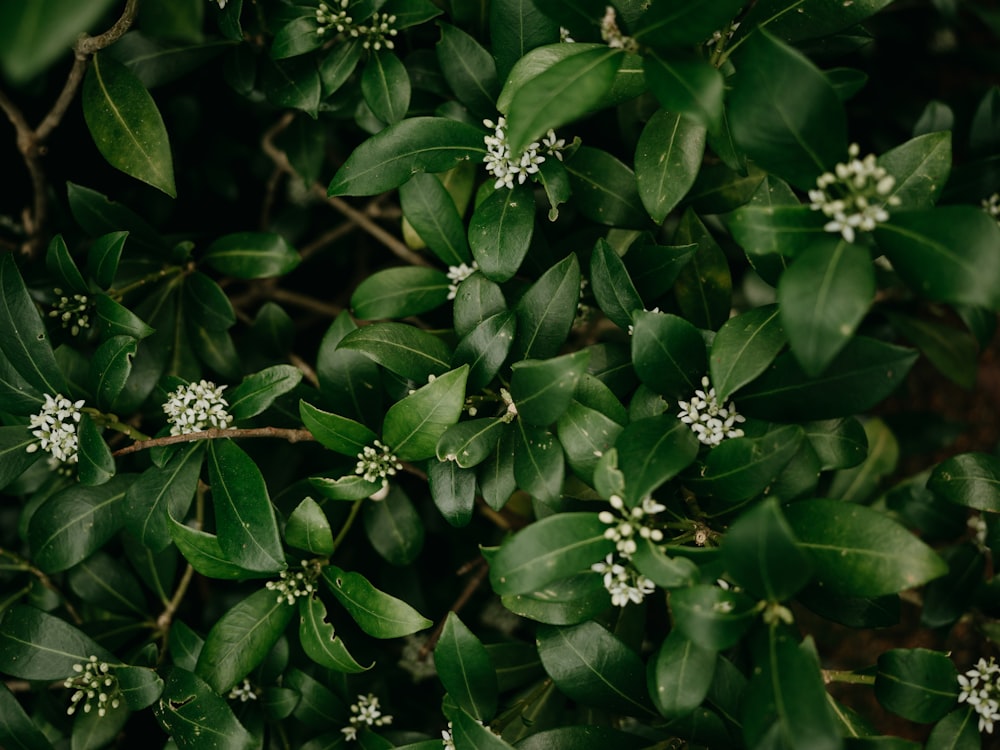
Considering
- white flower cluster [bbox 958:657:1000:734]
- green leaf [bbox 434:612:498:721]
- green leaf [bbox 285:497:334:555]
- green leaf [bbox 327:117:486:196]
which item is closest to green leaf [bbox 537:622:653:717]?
green leaf [bbox 434:612:498:721]

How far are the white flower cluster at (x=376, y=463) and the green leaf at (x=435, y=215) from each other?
21.0 inches

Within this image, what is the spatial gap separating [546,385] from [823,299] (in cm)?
51

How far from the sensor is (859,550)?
1.36 m

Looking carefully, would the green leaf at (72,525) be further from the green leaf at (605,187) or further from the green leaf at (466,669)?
the green leaf at (605,187)

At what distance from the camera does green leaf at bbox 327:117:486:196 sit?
1.66 meters

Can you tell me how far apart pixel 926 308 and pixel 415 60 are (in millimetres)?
2194

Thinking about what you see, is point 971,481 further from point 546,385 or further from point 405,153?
point 405,153

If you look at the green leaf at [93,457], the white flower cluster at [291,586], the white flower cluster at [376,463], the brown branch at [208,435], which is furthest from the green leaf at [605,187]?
the green leaf at [93,457]

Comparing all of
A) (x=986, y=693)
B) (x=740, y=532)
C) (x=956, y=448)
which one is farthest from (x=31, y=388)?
(x=956, y=448)

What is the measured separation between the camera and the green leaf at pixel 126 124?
1.81 m

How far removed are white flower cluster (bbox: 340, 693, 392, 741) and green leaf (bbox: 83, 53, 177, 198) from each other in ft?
4.50

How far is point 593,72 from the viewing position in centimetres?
132

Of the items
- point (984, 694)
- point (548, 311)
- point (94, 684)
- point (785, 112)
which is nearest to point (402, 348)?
point (548, 311)

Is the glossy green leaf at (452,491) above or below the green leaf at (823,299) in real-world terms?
below
